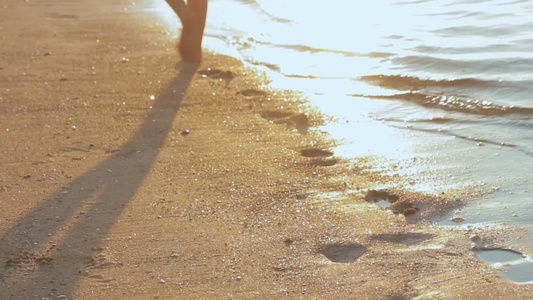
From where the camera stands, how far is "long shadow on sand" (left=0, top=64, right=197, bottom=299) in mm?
2502

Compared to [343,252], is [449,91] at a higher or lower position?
higher

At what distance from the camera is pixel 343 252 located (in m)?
2.75

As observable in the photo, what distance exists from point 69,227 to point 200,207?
22.8 inches

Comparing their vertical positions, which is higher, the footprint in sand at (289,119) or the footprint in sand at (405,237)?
the footprint in sand at (405,237)

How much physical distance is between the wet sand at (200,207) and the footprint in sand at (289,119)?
0.04ft

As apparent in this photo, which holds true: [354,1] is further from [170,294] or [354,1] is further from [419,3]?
[170,294]

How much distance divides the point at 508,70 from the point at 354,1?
3604 millimetres

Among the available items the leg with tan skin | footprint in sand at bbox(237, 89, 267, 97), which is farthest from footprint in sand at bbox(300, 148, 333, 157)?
the leg with tan skin

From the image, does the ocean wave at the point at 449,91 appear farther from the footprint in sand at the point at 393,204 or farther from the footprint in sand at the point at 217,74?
the footprint in sand at the point at 393,204

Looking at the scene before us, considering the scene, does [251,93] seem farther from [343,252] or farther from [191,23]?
[343,252]

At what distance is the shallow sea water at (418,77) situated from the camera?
357 cm

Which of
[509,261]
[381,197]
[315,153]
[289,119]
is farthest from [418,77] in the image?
[509,261]

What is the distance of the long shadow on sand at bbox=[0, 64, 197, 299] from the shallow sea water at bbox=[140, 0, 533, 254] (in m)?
1.16

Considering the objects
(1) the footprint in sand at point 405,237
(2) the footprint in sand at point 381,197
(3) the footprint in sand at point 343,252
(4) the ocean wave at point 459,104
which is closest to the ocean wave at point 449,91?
(4) the ocean wave at point 459,104
